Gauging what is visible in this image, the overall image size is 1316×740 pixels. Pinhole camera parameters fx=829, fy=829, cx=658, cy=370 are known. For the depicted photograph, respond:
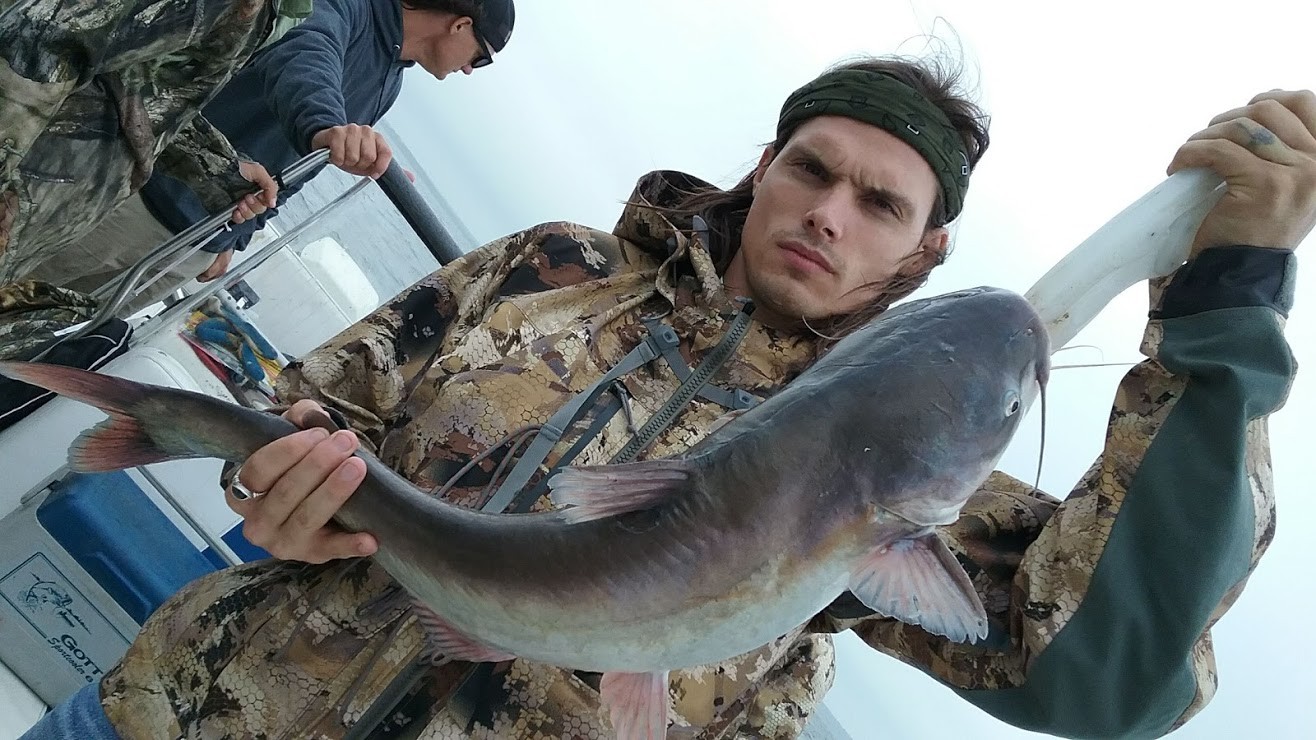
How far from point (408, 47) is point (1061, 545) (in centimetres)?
449

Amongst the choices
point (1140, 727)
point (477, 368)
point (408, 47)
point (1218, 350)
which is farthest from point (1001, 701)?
point (408, 47)

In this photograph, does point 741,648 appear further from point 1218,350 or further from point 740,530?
point 1218,350

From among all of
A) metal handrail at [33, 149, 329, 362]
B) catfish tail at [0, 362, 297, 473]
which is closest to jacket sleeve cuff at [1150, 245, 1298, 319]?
catfish tail at [0, 362, 297, 473]

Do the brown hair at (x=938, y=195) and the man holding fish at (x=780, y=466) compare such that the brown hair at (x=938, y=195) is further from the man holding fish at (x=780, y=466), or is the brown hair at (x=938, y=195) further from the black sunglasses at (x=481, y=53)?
the black sunglasses at (x=481, y=53)

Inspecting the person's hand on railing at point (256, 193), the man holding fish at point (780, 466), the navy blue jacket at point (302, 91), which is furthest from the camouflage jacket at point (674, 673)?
the navy blue jacket at point (302, 91)

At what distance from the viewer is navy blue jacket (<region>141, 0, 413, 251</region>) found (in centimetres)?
373

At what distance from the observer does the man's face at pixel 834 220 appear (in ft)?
7.45

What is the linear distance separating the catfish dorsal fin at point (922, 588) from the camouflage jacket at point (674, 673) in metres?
0.70

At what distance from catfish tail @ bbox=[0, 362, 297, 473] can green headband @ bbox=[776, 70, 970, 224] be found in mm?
1736

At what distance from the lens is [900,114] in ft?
7.88

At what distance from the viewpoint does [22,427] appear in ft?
11.9

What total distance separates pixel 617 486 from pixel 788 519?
27cm

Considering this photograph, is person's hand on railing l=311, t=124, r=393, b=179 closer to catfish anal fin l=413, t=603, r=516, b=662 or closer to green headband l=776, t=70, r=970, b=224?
green headband l=776, t=70, r=970, b=224

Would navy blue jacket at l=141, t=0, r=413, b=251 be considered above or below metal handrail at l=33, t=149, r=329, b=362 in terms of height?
above
